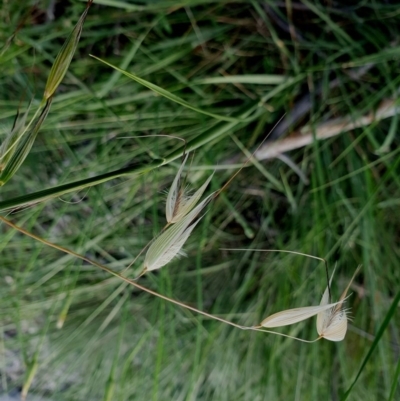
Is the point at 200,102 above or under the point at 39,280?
above

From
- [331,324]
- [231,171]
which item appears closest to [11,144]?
[331,324]

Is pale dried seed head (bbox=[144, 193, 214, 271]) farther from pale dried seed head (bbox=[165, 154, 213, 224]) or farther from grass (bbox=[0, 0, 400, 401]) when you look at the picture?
grass (bbox=[0, 0, 400, 401])

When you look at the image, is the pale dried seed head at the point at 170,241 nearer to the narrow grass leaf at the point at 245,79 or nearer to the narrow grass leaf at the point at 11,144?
the narrow grass leaf at the point at 11,144

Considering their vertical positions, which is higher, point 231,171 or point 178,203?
point 178,203

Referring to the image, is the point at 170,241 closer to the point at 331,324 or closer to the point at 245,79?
the point at 331,324

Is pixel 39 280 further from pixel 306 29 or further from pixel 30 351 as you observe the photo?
pixel 306 29

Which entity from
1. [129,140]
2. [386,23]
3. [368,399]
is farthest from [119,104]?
[368,399]

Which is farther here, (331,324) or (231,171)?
(231,171)

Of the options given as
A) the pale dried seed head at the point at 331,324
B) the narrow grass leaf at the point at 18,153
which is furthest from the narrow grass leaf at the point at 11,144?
the pale dried seed head at the point at 331,324
